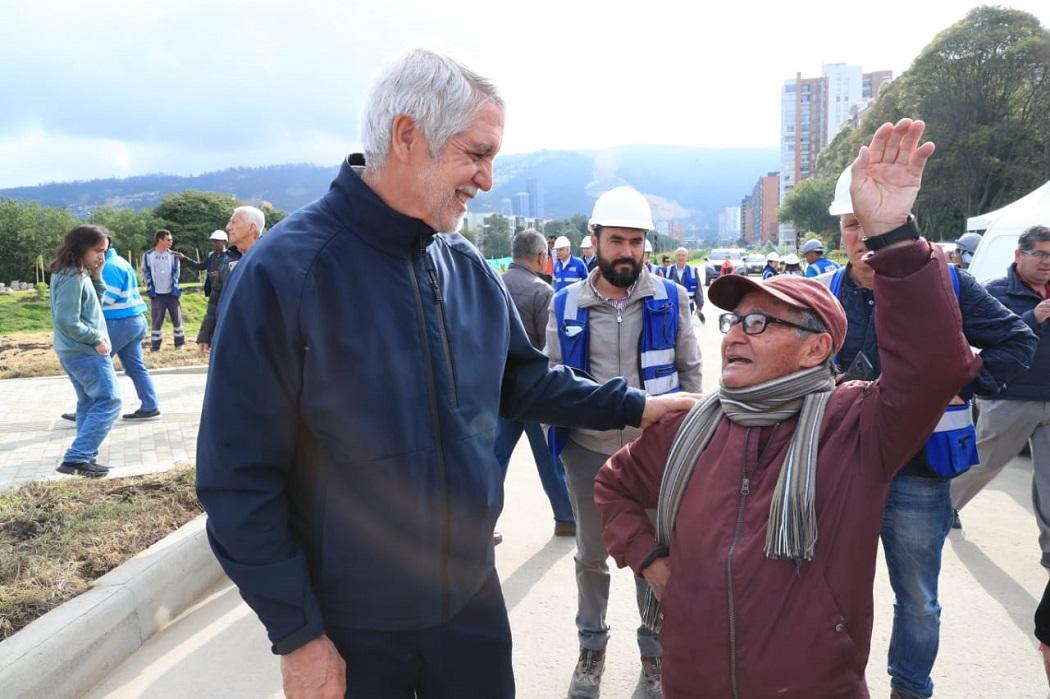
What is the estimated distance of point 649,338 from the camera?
3420 millimetres

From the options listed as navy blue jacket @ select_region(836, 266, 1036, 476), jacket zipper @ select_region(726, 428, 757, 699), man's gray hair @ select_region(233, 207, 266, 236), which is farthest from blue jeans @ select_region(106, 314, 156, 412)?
jacket zipper @ select_region(726, 428, 757, 699)

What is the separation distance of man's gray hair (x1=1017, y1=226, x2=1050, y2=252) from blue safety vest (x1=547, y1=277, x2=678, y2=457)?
2.31 meters

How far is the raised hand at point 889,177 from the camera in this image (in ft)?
5.17

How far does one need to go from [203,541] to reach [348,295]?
3.38 metres

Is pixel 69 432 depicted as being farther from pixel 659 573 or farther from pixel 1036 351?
pixel 1036 351

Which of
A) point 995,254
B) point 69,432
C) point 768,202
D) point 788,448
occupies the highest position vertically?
point 788,448

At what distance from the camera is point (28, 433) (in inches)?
318

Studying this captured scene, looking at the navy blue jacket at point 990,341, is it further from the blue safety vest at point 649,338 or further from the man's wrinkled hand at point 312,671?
the man's wrinkled hand at point 312,671

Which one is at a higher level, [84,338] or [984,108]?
[984,108]

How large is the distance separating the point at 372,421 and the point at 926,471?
7.14 feet

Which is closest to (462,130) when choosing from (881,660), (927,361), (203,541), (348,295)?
(348,295)

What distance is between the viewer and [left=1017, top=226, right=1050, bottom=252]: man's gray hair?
166 inches

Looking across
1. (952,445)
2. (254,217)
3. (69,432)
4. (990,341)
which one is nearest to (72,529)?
(254,217)

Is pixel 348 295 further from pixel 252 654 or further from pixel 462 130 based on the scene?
pixel 252 654
